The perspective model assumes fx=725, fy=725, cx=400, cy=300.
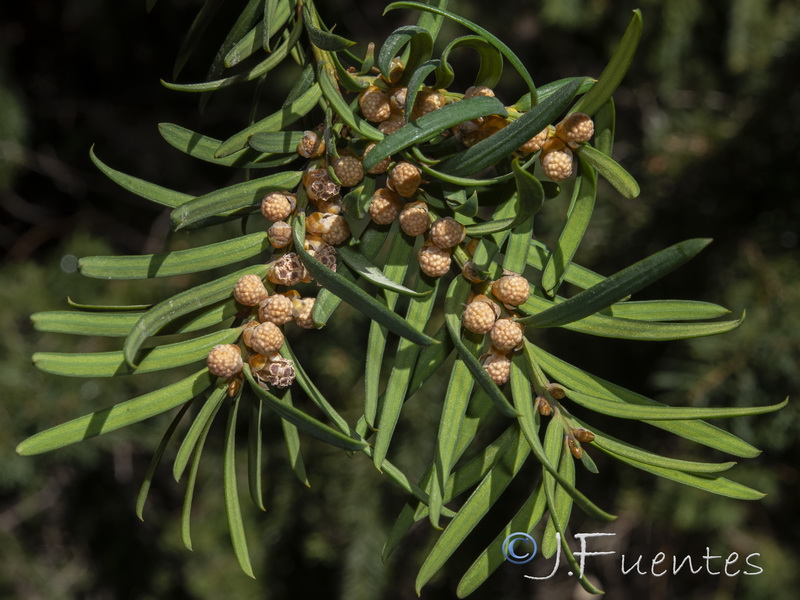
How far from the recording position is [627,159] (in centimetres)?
125

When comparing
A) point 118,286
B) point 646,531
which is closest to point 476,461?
point 118,286

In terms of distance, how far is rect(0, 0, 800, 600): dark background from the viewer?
3.46 ft

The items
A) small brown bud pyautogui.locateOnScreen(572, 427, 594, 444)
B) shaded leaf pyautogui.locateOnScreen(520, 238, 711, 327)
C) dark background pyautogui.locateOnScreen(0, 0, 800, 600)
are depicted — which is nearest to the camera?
shaded leaf pyautogui.locateOnScreen(520, 238, 711, 327)

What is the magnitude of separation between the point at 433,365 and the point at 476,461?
0.21ft

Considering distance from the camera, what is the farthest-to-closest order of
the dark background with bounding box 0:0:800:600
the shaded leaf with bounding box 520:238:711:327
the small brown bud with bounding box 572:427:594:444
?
the dark background with bounding box 0:0:800:600 → the small brown bud with bounding box 572:427:594:444 → the shaded leaf with bounding box 520:238:711:327

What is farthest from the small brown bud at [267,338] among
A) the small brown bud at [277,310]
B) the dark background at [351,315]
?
the dark background at [351,315]

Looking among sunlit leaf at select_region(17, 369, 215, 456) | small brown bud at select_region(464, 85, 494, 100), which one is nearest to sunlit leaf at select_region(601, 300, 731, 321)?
small brown bud at select_region(464, 85, 494, 100)

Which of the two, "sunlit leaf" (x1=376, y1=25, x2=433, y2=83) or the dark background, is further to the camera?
the dark background

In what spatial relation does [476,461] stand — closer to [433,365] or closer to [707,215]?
[433,365]

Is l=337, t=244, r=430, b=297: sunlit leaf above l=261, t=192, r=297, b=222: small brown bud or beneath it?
beneath

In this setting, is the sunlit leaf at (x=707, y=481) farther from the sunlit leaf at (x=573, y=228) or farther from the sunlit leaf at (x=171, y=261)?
the sunlit leaf at (x=171, y=261)

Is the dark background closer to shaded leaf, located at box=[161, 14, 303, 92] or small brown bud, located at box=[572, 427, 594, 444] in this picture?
shaded leaf, located at box=[161, 14, 303, 92]

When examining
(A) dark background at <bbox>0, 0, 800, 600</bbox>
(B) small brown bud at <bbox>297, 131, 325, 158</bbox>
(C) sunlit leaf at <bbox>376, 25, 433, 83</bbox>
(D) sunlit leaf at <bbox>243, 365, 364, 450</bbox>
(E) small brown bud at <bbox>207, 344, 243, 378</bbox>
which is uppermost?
(C) sunlit leaf at <bbox>376, 25, 433, 83</bbox>

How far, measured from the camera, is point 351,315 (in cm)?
116
